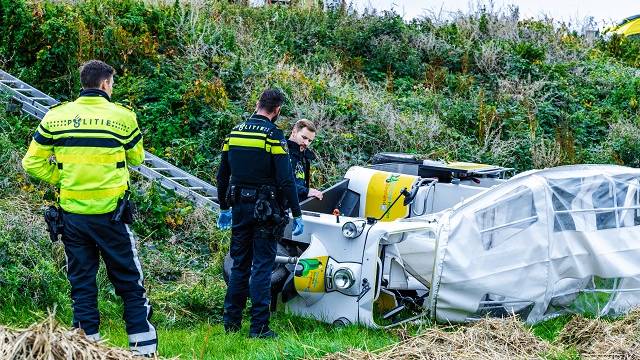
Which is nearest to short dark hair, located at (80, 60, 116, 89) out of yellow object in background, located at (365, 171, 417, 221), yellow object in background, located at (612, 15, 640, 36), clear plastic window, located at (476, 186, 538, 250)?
clear plastic window, located at (476, 186, 538, 250)

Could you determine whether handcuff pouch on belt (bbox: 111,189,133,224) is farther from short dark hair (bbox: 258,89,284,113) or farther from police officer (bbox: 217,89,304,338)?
short dark hair (bbox: 258,89,284,113)

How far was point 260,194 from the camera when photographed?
6.86 meters

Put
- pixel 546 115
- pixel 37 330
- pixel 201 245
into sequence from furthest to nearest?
pixel 546 115, pixel 201 245, pixel 37 330

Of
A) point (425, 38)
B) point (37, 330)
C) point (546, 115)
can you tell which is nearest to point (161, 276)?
point (37, 330)

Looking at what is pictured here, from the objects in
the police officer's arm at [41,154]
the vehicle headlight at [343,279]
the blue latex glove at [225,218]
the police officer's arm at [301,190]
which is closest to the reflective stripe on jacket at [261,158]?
the blue latex glove at [225,218]

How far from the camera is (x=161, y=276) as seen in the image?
29.4 ft

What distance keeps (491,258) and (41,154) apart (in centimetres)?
355

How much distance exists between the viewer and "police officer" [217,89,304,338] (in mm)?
6844

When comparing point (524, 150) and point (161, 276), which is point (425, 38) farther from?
point (161, 276)

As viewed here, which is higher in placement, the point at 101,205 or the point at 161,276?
the point at 101,205

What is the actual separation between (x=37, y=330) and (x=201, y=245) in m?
6.01

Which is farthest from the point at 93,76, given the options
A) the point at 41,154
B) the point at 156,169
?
the point at 156,169

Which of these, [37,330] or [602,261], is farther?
[602,261]

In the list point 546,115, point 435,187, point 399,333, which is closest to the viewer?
point 399,333
